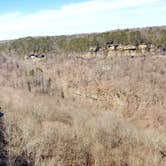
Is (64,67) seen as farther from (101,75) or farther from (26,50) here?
(26,50)

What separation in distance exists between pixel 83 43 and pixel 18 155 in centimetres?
3037

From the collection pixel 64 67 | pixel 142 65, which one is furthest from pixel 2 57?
pixel 142 65

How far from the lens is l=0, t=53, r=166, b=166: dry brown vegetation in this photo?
58.3ft

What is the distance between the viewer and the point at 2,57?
1793 inches

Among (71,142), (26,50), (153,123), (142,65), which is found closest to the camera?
(71,142)

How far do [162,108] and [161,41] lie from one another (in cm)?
1409

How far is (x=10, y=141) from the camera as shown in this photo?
16.2m

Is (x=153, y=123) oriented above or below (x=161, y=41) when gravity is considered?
below

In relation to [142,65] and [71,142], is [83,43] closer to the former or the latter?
[142,65]

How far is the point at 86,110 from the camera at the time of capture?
1115 inches

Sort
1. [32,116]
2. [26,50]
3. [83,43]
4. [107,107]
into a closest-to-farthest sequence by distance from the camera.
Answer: [32,116] → [107,107] → [83,43] → [26,50]

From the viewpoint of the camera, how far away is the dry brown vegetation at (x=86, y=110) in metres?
17.8

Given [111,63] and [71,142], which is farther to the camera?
[111,63]

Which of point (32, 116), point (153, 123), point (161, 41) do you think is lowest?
point (153, 123)
